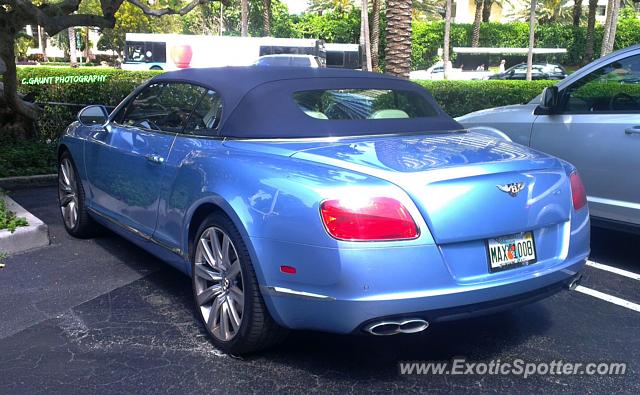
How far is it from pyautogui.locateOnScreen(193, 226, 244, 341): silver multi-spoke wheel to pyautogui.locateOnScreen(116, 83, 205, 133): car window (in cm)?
102

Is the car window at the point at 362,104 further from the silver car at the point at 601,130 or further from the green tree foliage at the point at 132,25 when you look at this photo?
the green tree foliage at the point at 132,25

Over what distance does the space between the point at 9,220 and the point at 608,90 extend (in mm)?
5377

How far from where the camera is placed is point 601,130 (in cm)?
521

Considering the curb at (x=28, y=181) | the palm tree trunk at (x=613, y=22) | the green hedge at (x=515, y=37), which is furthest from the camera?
the green hedge at (x=515, y=37)

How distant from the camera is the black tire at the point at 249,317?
3189 millimetres

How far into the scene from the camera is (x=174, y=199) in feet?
12.8

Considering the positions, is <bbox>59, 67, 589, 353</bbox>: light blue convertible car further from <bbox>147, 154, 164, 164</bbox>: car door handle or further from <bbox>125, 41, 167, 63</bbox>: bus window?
<bbox>125, 41, 167, 63</bbox>: bus window

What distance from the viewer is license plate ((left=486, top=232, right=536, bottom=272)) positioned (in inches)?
120

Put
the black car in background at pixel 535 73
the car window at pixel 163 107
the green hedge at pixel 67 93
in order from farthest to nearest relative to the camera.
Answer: the black car in background at pixel 535 73, the green hedge at pixel 67 93, the car window at pixel 163 107

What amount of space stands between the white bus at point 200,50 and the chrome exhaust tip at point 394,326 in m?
35.5

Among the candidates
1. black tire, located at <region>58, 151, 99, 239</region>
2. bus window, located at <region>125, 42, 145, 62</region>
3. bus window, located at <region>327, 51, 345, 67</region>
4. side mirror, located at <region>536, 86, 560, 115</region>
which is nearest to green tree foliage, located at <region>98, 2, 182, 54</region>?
bus window, located at <region>125, 42, 145, 62</region>

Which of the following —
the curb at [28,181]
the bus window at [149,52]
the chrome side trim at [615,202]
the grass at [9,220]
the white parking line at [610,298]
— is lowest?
the white parking line at [610,298]

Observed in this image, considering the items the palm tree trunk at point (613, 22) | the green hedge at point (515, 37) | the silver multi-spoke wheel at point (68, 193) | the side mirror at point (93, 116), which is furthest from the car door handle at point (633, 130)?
the green hedge at point (515, 37)

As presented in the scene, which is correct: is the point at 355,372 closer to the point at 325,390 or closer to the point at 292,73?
the point at 325,390
